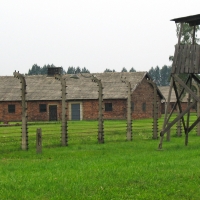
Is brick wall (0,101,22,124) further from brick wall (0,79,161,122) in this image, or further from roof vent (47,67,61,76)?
roof vent (47,67,61,76)

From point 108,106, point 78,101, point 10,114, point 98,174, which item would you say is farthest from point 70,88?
point 98,174

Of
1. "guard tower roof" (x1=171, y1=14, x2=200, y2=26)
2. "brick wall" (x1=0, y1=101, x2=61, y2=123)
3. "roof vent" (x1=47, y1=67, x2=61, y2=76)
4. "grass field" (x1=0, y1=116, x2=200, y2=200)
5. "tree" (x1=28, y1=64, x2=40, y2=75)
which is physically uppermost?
"tree" (x1=28, y1=64, x2=40, y2=75)

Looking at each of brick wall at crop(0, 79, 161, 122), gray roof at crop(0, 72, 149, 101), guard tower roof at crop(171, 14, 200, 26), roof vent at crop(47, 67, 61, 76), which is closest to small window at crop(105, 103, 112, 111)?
brick wall at crop(0, 79, 161, 122)

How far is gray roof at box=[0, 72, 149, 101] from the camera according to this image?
51281 millimetres

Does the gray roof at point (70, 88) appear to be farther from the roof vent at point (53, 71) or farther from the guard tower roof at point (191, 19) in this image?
the guard tower roof at point (191, 19)

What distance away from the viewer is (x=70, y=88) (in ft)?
175

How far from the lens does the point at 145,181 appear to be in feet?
35.2

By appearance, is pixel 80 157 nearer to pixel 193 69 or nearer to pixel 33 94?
pixel 193 69

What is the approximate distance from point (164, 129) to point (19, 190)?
10341 millimetres

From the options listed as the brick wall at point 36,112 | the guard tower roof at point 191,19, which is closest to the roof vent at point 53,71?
A: the brick wall at point 36,112

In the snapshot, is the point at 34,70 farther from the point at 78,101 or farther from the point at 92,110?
the point at 92,110

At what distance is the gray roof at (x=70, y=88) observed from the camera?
2019 inches

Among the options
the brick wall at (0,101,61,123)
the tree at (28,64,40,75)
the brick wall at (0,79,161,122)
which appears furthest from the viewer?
the tree at (28,64,40,75)

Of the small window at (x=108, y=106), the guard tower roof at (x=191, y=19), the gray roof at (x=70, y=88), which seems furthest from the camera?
the gray roof at (x=70, y=88)
